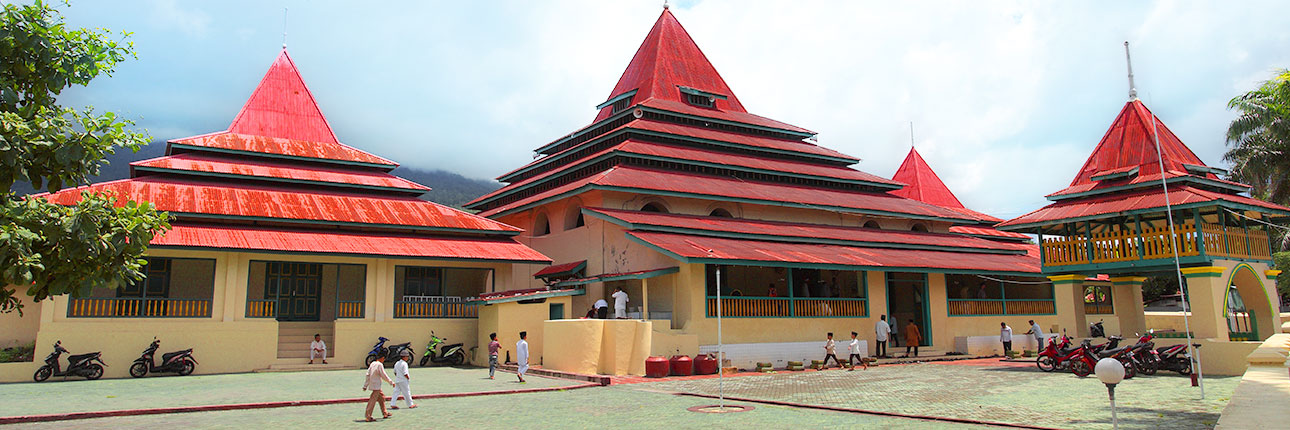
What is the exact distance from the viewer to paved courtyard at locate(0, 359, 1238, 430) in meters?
10.3

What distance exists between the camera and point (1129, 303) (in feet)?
66.5

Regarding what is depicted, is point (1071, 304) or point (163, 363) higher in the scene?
point (1071, 304)

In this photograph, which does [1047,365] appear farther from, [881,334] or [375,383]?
[375,383]

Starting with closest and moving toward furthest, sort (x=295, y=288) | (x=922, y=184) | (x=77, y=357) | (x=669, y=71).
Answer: (x=77, y=357) < (x=295, y=288) < (x=669, y=71) < (x=922, y=184)

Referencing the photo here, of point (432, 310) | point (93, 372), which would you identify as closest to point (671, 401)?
point (432, 310)

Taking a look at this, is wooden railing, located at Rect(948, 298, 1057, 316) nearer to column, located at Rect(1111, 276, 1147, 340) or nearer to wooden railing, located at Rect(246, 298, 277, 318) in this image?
column, located at Rect(1111, 276, 1147, 340)

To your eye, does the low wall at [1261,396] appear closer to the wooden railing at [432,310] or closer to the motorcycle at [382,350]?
the motorcycle at [382,350]

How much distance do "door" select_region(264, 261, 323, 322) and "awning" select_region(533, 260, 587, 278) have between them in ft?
21.6

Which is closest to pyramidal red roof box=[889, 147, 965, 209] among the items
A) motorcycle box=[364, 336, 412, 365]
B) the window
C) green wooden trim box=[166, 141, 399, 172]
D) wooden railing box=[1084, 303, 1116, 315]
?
the window

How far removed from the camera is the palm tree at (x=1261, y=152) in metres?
32.8

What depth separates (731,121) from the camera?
102ft

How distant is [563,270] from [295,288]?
24.8 feet

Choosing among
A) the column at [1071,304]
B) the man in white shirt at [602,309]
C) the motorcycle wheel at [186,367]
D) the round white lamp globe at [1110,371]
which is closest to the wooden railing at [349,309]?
the motorcycle wheel at [186,367]

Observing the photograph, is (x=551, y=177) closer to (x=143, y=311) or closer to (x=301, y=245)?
(x=301, y=245)
